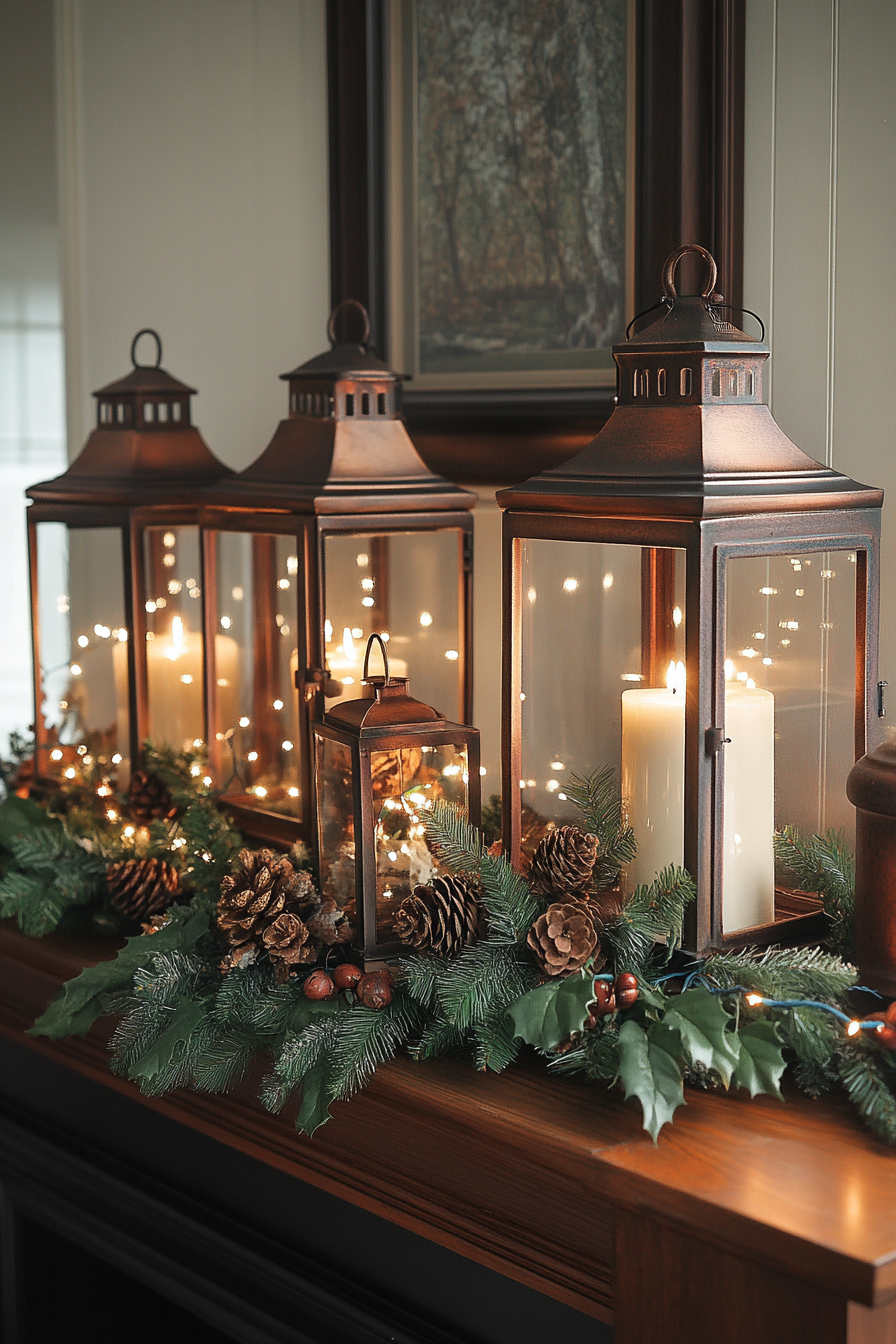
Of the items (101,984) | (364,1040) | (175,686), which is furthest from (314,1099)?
(175,686)

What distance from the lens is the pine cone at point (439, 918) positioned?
992 millimetres

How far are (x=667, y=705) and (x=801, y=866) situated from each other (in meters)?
0.17

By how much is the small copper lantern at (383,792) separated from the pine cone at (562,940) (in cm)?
15

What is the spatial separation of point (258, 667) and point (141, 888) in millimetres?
249

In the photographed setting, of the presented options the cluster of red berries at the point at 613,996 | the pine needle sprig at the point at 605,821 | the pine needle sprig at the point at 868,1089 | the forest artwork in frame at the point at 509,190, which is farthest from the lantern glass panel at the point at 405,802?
the forest artwork in frame at the point at 509,190

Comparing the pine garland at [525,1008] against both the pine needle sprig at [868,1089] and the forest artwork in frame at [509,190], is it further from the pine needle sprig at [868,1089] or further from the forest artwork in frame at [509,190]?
the forest artwork in frame at [509,190]

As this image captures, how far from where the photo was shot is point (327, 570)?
4.07ft

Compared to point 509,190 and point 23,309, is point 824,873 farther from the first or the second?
point 23,309

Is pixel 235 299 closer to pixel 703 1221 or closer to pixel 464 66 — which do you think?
pixel 464 66

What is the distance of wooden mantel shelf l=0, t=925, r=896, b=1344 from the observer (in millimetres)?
743

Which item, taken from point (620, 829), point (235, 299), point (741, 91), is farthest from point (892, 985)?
point (235, 299)

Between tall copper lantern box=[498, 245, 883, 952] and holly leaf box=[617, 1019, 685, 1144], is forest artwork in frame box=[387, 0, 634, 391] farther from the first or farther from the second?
holly leaf box=[617, 1019, 685, 1144]

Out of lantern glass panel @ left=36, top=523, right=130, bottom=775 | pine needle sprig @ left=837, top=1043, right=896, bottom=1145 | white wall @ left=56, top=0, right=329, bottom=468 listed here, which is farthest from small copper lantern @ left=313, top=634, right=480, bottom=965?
white wall @ left=56, top=0, right=329, bottom=468

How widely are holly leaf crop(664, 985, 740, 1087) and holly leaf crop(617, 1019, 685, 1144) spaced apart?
0.04 ft
